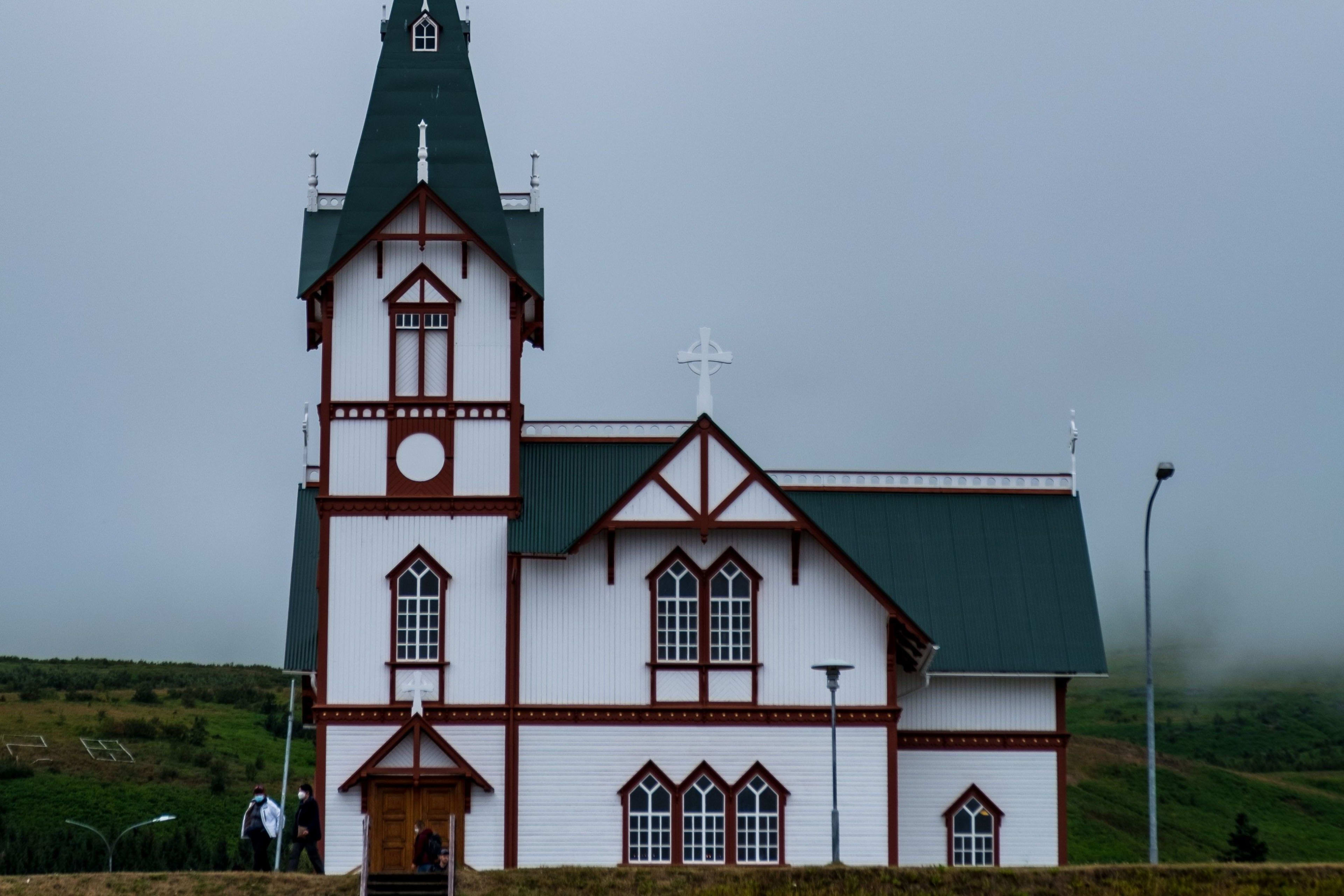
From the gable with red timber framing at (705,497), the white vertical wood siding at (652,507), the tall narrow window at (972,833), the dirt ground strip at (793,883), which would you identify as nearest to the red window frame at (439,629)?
the gable with red timber framing at (705,497)

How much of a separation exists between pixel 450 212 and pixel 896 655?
12.5 metres

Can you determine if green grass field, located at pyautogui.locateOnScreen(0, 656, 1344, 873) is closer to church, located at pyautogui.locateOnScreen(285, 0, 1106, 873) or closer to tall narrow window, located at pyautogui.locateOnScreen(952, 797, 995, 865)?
church, located at pyautogui.locateOnScreen(285, 0, 1106, 873)

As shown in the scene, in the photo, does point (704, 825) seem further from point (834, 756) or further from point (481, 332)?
point (481, 332)

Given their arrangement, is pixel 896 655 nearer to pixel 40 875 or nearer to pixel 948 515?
pixel 948 515

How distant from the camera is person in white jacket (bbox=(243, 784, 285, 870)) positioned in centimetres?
3231

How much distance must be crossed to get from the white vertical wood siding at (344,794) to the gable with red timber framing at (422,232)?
8.72m

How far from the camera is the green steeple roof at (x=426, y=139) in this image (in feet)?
126

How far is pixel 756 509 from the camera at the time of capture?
120 feet

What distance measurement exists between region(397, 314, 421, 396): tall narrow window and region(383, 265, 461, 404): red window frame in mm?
44

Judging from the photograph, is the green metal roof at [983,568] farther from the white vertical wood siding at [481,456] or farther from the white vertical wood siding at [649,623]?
the white vertical wood siding at [481,456]

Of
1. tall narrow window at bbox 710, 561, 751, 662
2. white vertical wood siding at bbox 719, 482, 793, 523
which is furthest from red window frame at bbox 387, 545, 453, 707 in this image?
white vertical wood siding at bbox 719, 482, 793, 523

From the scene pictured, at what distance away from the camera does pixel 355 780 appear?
36500 millimetres

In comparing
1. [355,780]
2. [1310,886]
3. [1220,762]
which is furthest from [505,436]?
[1220,762]

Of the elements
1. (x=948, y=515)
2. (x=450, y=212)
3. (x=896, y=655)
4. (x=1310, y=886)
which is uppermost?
(x=450, y=212)
